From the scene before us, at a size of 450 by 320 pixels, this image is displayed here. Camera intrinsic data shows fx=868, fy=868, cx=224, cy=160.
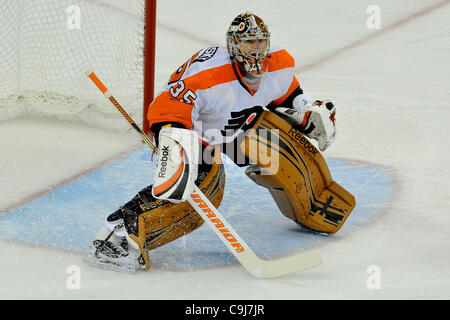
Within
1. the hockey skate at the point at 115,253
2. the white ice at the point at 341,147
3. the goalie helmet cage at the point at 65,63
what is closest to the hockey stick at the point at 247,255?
the white ice at the point at 341,147

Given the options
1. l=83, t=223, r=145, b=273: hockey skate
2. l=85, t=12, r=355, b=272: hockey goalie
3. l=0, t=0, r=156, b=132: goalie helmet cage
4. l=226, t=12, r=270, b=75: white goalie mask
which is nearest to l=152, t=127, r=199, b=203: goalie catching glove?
l=85, t=12, r=355, b=272: hockey goalie

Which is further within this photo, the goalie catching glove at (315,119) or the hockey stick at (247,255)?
the goalie catching glove at (315,119)

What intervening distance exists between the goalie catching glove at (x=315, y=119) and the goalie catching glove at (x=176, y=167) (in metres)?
0.52

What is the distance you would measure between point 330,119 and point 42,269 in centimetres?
106

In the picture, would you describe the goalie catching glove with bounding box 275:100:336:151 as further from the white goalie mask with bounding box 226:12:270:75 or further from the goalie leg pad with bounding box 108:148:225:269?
the goalie leg pad with bounding box 108:148:225:269

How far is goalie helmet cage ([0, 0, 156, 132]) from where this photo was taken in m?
3.91

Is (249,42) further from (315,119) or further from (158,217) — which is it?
(158,217)

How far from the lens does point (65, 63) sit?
159 inches

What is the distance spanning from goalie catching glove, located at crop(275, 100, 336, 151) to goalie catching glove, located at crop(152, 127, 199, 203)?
519mm

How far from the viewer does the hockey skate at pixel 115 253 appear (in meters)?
2.53

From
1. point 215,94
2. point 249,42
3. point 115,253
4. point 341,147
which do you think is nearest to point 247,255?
point 115,253

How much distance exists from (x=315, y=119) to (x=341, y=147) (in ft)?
3.07

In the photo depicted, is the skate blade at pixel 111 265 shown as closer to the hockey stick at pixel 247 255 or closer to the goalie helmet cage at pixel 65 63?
the hockey stick at pixel 247 255
